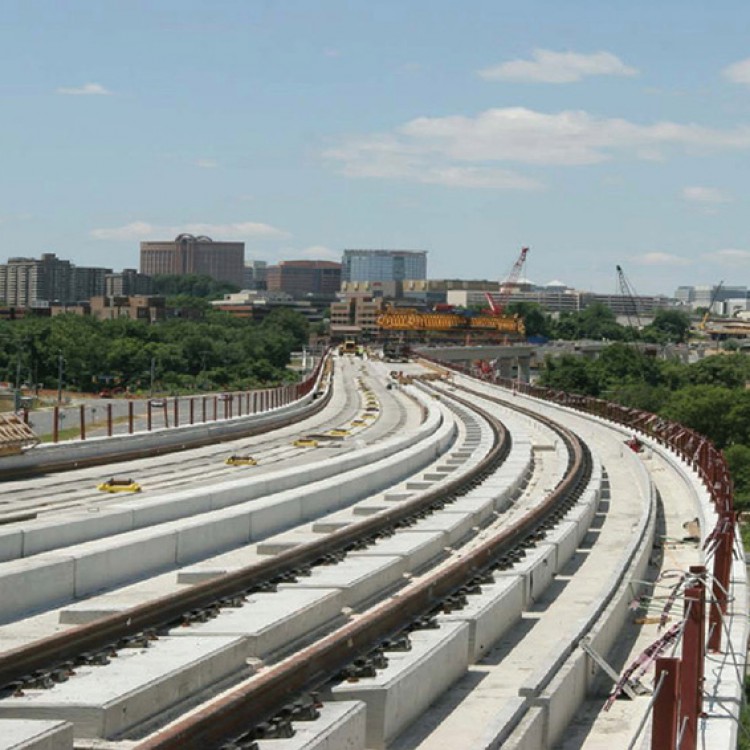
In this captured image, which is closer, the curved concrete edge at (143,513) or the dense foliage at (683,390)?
the curved concrete edge at (143,513)

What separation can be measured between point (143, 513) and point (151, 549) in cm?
354

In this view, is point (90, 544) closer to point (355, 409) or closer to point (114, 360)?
point (355, 409)

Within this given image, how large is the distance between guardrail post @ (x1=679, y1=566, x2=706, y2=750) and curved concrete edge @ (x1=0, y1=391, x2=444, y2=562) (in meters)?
11.2

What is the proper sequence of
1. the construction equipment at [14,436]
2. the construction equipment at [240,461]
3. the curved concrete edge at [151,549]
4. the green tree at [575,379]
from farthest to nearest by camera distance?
the green tree at [575,379] < the construction equipment at [240,461] < the construction equipment at [14,436] < the curved concrete edge at [151,549]

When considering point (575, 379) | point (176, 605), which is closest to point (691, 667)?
point (176, 605)

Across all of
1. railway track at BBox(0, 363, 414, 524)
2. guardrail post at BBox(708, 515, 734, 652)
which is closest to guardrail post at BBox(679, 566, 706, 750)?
guardrail post at BBox(708, 515, 734, 652)

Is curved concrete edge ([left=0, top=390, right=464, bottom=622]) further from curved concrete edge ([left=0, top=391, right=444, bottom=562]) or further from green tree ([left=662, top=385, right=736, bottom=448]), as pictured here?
green tree ([left=662, top=385, right=736, bottom=448])

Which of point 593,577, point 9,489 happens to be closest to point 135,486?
point 9,489

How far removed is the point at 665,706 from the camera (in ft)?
32.5

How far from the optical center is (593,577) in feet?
74.1

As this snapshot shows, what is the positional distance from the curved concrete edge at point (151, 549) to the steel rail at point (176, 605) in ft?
5.04

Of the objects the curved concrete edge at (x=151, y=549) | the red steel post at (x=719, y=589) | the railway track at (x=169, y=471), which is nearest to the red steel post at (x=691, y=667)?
the red steel post at (x=719, y=589)

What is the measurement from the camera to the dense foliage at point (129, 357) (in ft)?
411

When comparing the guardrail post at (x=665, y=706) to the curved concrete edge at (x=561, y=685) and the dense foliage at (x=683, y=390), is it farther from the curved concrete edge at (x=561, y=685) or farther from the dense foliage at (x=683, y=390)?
the dense foliage at (x=683, y=390)
